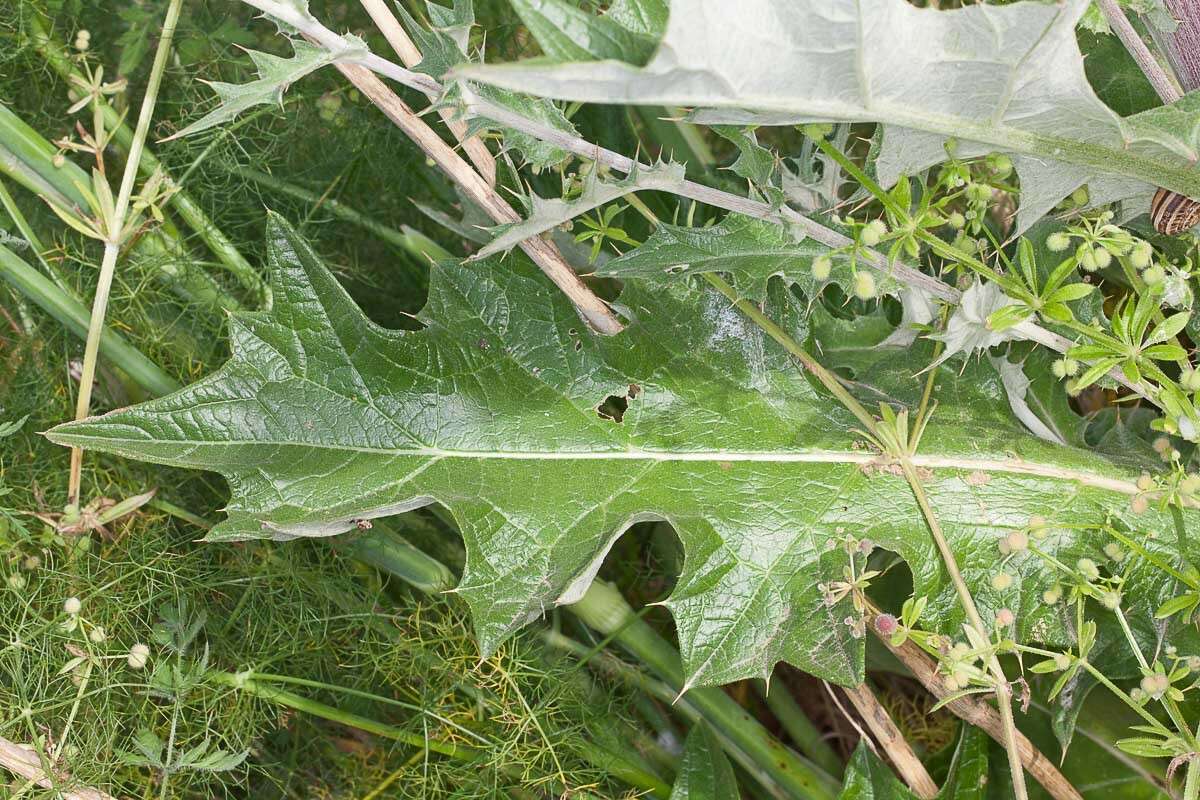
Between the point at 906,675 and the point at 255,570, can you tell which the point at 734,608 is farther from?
the point at 255,570

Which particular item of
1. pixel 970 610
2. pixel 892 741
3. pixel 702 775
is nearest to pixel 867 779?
pixel 892 741

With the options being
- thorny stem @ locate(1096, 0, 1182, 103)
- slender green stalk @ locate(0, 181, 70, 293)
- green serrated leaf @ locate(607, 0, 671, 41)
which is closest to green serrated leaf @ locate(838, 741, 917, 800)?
thorny stem @ locate(1096, 0, 1182, 103)

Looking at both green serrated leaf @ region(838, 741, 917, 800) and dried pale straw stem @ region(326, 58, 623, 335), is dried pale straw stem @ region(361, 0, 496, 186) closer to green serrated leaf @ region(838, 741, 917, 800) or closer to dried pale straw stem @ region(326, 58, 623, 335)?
dried pale straw stem @ region(326, 58, 623, 335)

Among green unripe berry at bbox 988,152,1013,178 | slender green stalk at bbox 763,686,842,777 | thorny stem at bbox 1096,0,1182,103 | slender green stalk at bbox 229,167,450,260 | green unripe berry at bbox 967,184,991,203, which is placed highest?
thorny stem at bbox 1096,0,1182,103

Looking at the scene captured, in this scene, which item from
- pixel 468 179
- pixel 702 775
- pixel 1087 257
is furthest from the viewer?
pixel 702 775

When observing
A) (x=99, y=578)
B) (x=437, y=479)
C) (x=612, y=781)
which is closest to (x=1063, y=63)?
(x=437, y=479)

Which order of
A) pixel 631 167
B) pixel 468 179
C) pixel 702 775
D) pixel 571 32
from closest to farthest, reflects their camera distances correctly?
pixel 571 32
pixel 631 167
pixel 468 179
pixel 702 775

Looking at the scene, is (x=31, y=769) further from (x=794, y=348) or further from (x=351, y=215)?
(x=794, y=348)

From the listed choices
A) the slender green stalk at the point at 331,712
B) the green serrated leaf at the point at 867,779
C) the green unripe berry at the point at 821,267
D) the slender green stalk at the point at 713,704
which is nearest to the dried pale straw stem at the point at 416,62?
the green unripe berry at the point at 821,267
